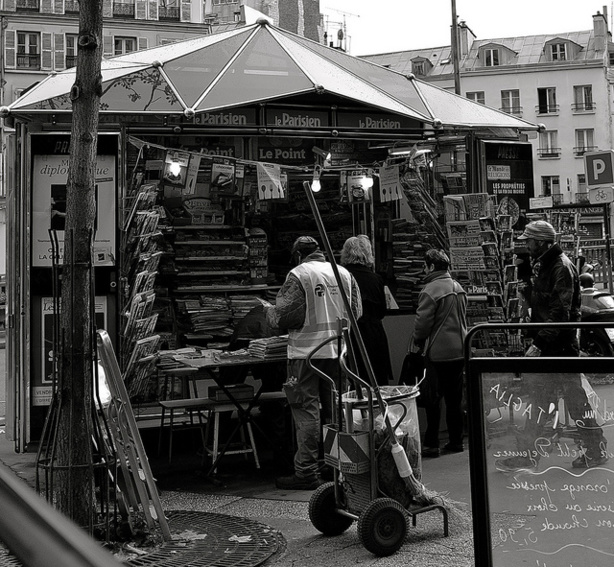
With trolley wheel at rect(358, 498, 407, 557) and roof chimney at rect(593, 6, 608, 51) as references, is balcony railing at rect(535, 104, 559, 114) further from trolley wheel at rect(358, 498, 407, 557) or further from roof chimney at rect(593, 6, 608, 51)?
trolley wheel at rect(358, 498, 407, 557)

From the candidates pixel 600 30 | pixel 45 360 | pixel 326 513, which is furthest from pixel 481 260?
pixel 600 30

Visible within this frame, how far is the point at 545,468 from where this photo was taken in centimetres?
368

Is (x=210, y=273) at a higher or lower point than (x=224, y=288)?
higher

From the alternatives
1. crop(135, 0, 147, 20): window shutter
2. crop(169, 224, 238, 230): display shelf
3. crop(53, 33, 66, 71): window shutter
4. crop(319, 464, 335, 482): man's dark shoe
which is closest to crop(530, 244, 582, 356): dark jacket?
crop(319, 464, 335, 482): man's dark shoe

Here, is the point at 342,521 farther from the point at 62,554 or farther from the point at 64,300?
the point at 62,554

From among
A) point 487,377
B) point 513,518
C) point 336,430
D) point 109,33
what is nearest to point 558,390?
point 487,377

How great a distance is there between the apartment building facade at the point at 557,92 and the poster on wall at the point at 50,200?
2216 inches

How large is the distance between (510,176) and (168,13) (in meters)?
44.0

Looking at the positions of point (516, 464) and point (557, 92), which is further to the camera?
point (557, 92)

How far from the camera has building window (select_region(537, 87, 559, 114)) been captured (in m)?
63.6

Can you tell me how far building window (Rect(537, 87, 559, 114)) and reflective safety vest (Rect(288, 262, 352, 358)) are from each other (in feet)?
196

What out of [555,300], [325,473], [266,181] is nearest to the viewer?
[325,473]

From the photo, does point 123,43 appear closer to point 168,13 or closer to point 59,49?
point 168,13

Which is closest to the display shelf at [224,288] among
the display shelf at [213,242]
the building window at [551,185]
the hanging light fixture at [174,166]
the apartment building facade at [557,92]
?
the display shelf at [213,242]
